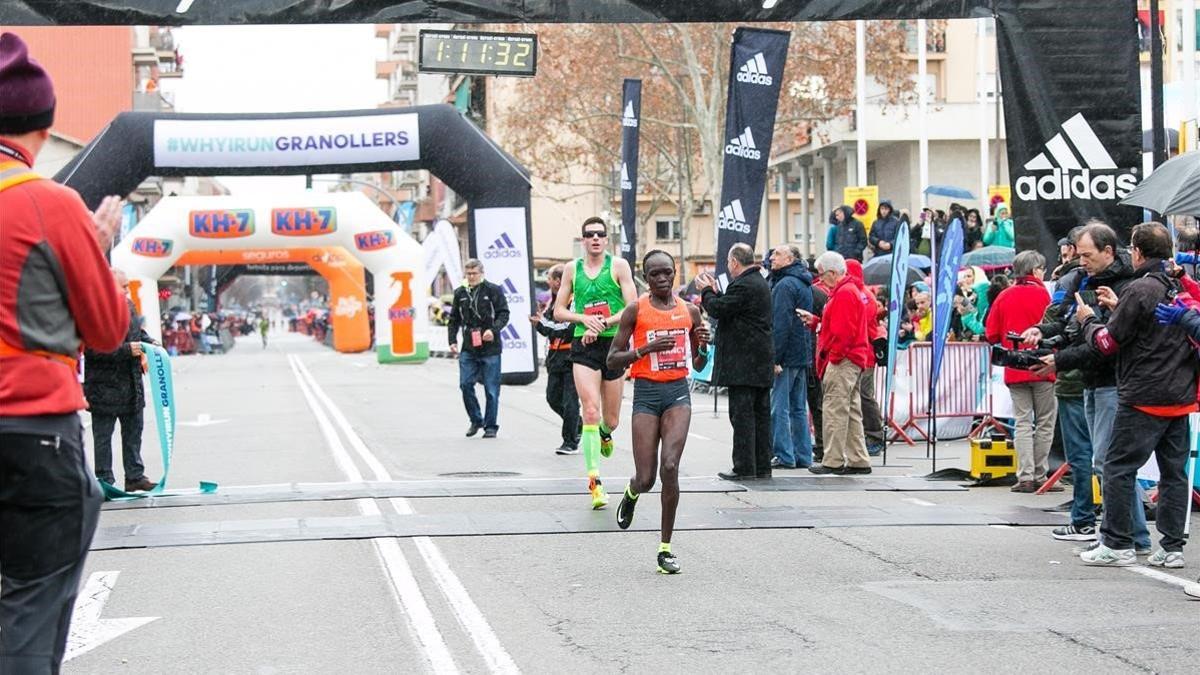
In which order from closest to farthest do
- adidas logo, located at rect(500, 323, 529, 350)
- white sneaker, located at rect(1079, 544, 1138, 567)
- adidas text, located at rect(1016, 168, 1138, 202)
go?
white sneaker, located at rect(1079, 544, 1138, 567) < adidas text, located at rect(1016, 168, 1138, 202) < adidas logo, located at rect(500, 323, 529, 350)

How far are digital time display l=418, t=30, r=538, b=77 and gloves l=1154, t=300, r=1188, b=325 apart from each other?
8.43m

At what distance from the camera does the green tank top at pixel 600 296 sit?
12117 mm

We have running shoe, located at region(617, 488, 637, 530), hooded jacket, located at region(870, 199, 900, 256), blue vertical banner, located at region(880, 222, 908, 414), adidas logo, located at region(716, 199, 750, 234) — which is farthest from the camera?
hooded jacket, located at region(870, 199, 900, 256)

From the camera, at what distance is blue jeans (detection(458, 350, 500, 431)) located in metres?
17.9

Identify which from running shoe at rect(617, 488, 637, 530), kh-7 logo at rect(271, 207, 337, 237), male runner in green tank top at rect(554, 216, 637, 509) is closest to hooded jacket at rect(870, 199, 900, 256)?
male runner in green tank top at rect(554, 216, 637, 509)

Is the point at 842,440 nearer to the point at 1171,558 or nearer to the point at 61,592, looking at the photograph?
the point at 1171,558

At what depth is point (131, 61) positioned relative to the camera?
318 ft

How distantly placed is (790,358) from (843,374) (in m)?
0.62

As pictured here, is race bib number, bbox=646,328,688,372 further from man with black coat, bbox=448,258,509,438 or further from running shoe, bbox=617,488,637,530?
man with black coat, bbox=448,258,509,438

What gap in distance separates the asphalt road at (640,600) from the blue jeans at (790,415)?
2.04 meters

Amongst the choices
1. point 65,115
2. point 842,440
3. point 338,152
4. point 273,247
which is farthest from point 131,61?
point 842,440

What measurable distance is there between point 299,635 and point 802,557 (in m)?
3.25

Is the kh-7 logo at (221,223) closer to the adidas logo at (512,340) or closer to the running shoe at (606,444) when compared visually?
the adidas logo at (512,340)

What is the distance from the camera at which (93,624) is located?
752 centimetres
